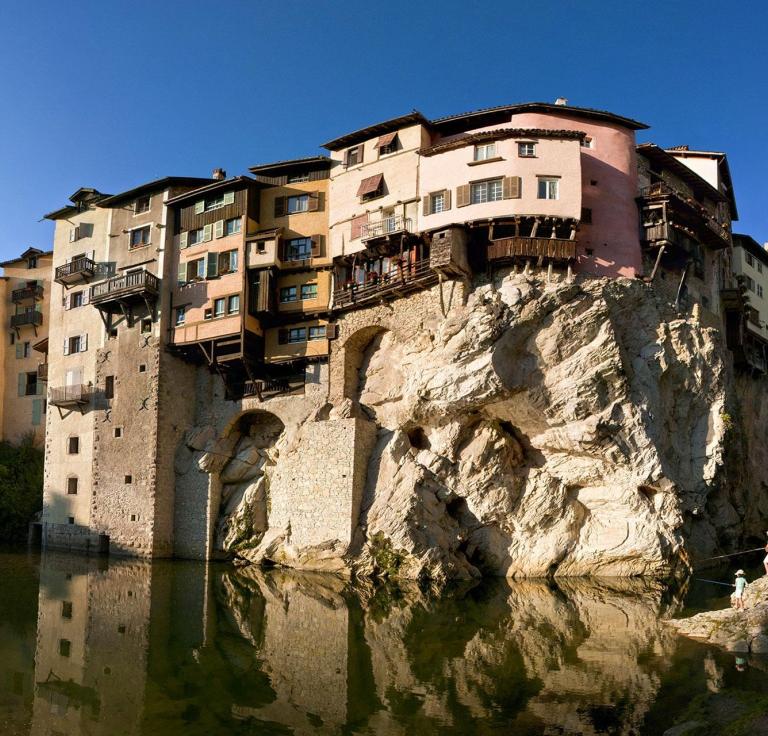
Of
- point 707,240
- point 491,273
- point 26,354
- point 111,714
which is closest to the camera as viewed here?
point 111,714

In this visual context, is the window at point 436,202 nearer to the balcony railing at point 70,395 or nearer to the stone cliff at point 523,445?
the stone cliff at point 523,445

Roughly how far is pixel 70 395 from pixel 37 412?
52.5ft

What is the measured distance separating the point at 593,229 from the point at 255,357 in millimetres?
21722

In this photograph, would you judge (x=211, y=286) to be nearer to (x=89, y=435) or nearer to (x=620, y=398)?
(x=89, y=435)

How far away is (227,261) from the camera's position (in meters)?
49.5

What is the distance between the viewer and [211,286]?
162 feet

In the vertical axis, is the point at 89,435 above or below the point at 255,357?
below

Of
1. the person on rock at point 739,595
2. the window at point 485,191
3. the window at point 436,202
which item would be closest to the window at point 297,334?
the window at point 436,202

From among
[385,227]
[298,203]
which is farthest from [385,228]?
[298,203]

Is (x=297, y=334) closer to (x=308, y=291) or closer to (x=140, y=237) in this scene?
(x=308, y=291)

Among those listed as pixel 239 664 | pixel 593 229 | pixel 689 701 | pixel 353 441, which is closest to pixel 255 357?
pixel 353 441

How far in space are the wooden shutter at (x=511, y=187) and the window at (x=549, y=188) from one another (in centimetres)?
124

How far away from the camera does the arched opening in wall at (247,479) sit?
1781 inches

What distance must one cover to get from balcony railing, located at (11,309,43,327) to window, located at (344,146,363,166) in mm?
34406
